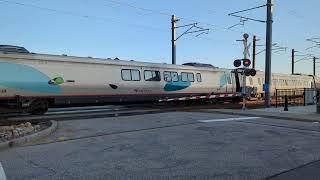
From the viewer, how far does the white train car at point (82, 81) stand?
21953 millimetres

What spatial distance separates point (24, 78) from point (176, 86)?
1244 centimetres

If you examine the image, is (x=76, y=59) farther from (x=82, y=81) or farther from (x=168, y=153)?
(x=168, y=153)

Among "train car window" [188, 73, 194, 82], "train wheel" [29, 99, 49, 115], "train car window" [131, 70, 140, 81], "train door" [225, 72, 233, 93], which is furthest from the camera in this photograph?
"train door" [225, 72, 233, 93]

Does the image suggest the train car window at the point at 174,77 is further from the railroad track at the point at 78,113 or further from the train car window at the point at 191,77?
the railroad track at the point at 78,113

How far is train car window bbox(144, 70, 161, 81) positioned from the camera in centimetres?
2982

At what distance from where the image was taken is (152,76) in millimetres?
30266

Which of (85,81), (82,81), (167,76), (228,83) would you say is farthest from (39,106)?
(228,83)

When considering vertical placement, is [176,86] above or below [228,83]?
below

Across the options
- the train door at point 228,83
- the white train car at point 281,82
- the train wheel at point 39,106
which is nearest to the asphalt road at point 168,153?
the train wheel at point 39,106

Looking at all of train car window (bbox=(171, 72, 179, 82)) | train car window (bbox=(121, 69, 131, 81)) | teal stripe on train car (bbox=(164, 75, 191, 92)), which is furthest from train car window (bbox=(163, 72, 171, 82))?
train car window (bbox=(121, 69, 131, 81))

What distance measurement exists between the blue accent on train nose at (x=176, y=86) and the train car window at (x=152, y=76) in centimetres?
99

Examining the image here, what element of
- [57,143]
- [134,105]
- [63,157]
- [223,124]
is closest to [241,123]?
[223,124]

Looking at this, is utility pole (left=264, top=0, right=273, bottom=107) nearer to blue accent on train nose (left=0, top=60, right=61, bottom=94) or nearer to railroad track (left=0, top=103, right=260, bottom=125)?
railroad track (left=0, top=103, right=260, bottom=125)

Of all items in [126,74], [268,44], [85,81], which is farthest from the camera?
[268,44]
